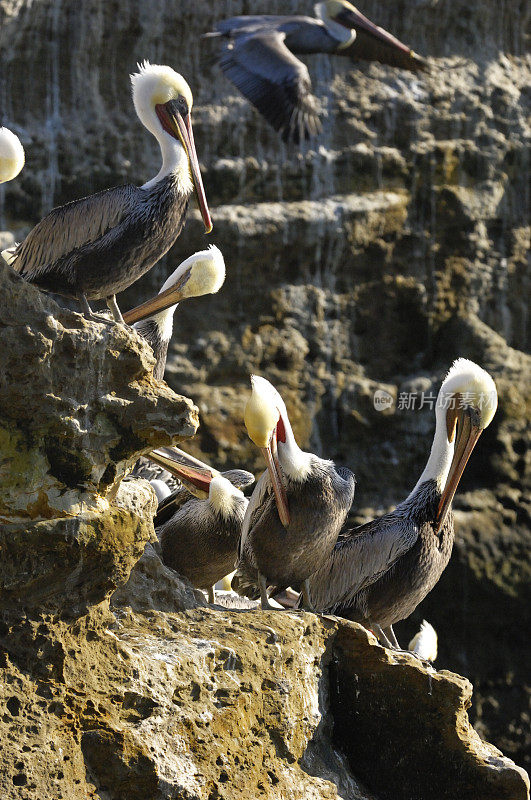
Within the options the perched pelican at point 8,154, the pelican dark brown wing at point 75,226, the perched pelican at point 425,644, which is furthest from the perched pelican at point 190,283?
the perched pelican at point 425,644

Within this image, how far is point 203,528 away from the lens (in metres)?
5.60

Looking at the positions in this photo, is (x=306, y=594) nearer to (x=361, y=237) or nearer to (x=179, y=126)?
(x=179, y=126)

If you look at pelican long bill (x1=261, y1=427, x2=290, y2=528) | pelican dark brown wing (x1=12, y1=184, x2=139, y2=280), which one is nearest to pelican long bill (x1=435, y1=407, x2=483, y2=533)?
pelican long bill (x1=261, y1=427, x2=290, y2=528)

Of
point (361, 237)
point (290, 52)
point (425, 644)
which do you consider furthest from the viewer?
point (361, 237)

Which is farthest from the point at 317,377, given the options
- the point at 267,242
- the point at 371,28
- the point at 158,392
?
the point at 158,392

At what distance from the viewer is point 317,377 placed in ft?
32.4

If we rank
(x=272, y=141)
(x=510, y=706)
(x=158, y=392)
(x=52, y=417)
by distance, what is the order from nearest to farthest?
1. (x=52, y=417)
2. (x=158, y=392)
3. (x=510, y=706)
4. (x=272, y=141)

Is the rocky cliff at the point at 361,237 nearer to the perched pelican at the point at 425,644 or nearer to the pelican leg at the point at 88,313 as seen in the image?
the perched pelican at the point at 425,644

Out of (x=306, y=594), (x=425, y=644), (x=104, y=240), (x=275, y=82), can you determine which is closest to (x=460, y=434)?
(x=425, y=644)

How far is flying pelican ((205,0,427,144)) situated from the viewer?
23.3 feet

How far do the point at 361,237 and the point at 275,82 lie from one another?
9.78ft

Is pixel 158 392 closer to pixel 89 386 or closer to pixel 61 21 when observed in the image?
pixel 89 386

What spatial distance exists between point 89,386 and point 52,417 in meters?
0.17

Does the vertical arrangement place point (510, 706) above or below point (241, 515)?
below
